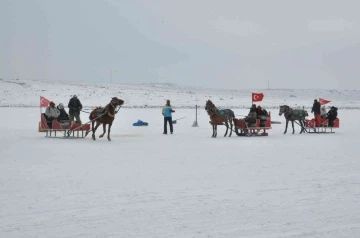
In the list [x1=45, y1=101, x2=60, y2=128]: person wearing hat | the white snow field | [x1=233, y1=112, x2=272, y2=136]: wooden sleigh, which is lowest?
the white snow field

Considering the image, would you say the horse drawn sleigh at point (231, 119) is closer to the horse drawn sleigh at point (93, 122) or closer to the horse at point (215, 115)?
the horse at point (215, 115)

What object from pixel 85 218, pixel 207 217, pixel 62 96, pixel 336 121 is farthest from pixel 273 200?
pixel 62 96

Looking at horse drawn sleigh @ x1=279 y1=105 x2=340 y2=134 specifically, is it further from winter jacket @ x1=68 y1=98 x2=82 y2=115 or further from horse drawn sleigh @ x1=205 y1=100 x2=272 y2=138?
winter jacket @ x1=68 y1=98 x2=82 y2=115

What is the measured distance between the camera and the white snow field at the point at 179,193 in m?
7.22

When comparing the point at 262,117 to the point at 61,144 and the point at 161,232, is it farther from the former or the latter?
the point at 161,232

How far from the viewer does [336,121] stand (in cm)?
2678

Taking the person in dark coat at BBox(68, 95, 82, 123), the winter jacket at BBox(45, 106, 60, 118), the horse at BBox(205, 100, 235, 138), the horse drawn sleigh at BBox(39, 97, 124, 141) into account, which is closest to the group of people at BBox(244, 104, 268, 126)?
the horse at BBox(205, 100, 235, 138)

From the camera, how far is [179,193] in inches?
377

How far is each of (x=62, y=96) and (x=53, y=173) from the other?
83.2 meters

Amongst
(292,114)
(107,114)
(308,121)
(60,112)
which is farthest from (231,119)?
(60,112)

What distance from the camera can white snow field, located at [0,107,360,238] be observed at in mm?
7219

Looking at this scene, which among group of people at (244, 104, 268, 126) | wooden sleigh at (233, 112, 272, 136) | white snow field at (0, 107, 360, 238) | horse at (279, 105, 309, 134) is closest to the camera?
white snow field at (0, 107, 360, 238)

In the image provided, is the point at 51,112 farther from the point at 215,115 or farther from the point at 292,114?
the point at 292,114

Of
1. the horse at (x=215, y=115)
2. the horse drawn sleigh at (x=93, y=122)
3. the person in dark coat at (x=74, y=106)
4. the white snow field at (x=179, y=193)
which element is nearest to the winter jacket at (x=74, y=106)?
the person in dark coat at (x=74, y=106)
